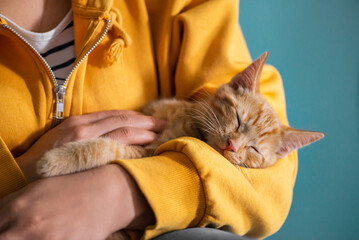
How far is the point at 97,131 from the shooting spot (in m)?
0.98

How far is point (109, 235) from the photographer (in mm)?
796

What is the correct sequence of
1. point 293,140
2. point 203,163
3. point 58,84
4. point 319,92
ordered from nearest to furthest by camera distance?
point 203,163 → point 58,84 → point 293,140 → point 319,92

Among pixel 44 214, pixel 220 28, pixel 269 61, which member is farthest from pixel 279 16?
pixel 44 214

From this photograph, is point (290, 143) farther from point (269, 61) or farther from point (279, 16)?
point (279, 16)

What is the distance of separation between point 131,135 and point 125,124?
0.05 metres

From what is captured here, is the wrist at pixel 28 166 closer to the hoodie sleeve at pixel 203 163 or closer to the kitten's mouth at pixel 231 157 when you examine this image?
the hoodie sleeve at pixel 203 163

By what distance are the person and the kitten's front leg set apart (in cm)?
5

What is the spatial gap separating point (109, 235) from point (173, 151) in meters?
0.28

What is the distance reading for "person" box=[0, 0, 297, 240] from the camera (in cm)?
72

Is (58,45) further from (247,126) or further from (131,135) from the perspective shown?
(247,126)

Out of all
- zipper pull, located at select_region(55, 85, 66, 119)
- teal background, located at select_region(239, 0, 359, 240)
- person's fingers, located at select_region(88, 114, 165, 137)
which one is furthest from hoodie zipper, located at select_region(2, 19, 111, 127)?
teal background, located at select_region(239, 0, 359, 240)

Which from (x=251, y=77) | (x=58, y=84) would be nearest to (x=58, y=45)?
(x=58, y=84)

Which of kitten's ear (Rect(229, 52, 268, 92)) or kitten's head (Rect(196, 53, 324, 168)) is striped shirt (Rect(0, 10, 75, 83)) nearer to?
kitten's head (Rect(196, 53, 324, 168))

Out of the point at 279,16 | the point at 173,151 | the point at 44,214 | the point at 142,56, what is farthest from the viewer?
the point at 279,16
